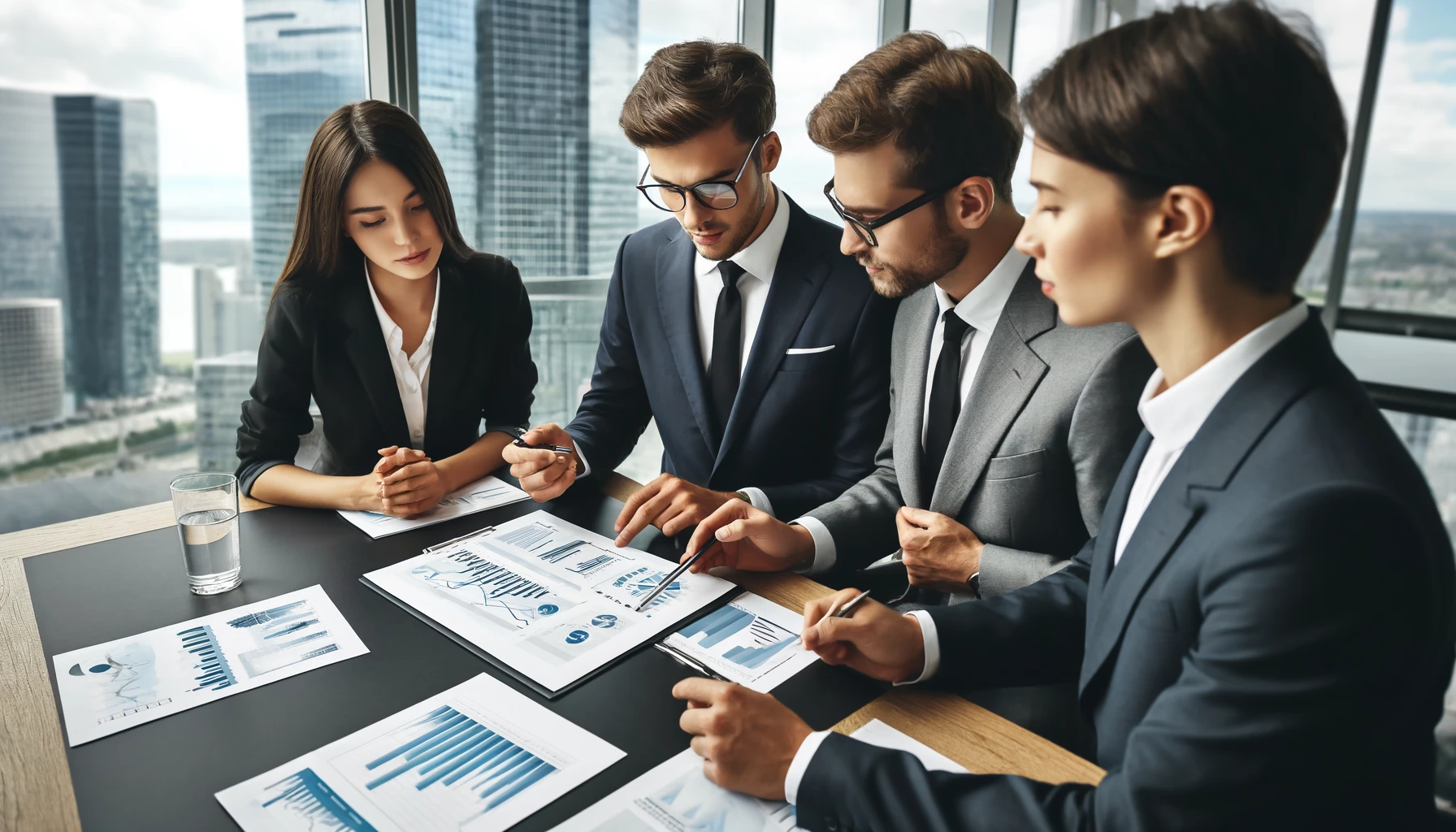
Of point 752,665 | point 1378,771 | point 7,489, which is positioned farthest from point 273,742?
point 7,489

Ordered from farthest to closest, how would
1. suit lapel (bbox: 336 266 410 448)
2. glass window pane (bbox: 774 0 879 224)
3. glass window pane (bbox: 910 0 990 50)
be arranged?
glass window pane (bbox: 910 0 990 50) < glass window pane (bbox: 774 0 879 224) < suit lapel (bbox: 336 266 410 448)

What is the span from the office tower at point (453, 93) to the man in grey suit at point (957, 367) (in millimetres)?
1826

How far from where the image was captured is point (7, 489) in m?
2.46

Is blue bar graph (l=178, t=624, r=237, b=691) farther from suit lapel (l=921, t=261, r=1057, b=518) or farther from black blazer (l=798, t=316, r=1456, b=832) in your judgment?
suit lapel (l=921, t=261, r=1057, b=518)

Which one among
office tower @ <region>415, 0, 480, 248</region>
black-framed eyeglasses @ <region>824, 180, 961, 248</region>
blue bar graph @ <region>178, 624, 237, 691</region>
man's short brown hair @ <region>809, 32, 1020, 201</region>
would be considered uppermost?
office tower @ <region>415, 0, 480, 248</region>

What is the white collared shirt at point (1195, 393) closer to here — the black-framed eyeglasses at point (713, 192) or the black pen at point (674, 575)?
the black pen at point (674, 575)

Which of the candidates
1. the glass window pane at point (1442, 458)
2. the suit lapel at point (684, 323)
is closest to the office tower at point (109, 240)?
the suit lapel at point (684, 323)

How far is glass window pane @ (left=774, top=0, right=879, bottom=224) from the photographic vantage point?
153 inches

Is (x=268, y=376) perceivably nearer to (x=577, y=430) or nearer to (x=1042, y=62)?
(x=577, y=430)

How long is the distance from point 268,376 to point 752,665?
4.49 ft

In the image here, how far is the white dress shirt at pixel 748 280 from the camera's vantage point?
1977 mm

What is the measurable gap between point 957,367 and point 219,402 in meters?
2.55

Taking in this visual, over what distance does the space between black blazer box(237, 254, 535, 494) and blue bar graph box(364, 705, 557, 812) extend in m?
1.00

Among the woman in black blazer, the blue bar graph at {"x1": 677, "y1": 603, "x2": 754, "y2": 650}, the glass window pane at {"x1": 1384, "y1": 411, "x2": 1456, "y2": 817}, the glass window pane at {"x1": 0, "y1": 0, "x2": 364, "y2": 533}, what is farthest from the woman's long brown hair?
the glass window pane at {"x1": 1384, "y1": 411, "x2": 1456, "y2": 817}
